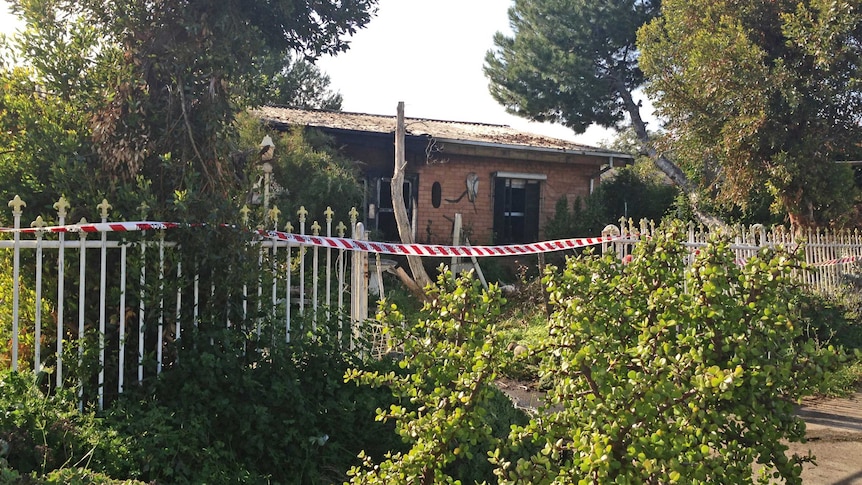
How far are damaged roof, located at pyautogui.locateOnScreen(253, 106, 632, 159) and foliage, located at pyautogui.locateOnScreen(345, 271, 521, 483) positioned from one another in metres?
10.6

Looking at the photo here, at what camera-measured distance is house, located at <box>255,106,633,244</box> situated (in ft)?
47.7

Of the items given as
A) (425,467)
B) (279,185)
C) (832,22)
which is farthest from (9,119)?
(832,22)

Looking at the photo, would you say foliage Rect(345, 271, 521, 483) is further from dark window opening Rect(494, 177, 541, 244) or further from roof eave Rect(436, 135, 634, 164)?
dark window opening Rect(494, 177, 541, 244)

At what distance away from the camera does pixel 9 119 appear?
4.49 m

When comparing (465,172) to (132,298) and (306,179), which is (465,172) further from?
(132,298)

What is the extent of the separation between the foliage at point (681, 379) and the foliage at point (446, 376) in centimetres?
24

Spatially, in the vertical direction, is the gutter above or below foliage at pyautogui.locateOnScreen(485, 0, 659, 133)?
below

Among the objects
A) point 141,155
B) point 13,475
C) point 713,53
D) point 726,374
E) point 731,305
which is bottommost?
point 13,475

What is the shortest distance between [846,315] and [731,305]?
7.76 m

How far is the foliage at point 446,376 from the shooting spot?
291 centimetres

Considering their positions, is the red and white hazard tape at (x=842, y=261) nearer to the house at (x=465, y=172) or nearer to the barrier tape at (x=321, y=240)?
the barrier tape at (x=321, y=240)

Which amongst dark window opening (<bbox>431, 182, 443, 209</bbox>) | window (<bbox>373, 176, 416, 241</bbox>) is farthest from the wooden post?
dark window opening (<bbox>431, 182, 443, 209</bbox>)

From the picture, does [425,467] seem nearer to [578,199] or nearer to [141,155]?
[141,155]

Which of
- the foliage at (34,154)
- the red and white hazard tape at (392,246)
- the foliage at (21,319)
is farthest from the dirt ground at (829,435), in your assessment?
the foliage at (34,154)
